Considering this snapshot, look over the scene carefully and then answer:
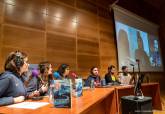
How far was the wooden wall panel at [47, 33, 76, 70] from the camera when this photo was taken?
4.05 metres

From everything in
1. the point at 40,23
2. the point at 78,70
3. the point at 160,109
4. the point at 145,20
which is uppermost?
the point at 145,20

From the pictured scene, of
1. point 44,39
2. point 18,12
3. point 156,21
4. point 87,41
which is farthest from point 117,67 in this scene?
point 156,21

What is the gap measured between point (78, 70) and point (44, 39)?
119cm

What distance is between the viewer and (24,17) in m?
3.61

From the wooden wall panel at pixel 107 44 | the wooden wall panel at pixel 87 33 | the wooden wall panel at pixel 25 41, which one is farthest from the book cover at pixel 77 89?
the wooden wall panel at pixel 107 44

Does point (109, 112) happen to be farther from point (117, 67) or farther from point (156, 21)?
point (156, 21)

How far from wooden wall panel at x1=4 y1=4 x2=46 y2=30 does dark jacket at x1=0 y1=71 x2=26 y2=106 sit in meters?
1.88

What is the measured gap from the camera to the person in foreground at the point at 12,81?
159 centimetres

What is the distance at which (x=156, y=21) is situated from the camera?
27.9 ft

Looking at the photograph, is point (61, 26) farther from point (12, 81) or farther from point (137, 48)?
point (137, 48)

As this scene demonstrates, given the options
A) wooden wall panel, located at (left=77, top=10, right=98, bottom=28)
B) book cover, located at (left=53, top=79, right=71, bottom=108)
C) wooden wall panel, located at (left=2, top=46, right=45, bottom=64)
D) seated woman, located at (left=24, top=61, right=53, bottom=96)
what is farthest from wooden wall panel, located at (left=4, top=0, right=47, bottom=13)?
book cover, located at (left=53, top=79, right=71, bottom=108)

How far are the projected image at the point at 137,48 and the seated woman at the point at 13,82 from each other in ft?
14.2

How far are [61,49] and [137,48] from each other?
3.49 metres

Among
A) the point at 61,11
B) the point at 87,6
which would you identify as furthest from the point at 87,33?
the point at 61,11
